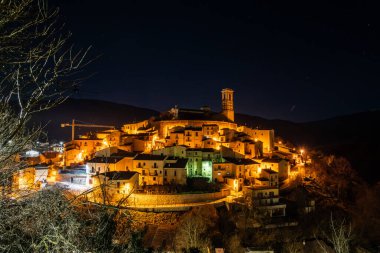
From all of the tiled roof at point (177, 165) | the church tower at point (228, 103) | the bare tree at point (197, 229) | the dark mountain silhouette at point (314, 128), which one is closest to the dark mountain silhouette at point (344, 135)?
the dark mountain silhouette at point (314, 128)

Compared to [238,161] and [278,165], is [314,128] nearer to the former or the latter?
[278,165]

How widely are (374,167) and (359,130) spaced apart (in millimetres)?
44047

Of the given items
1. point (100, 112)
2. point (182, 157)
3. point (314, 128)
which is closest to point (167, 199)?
point (182, 157)

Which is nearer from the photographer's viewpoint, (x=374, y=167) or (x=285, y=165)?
(x=285, y=165)

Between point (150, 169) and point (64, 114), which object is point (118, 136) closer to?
point (150, 169)

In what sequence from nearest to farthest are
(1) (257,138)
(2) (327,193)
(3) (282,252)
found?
(3) (282,252) → (2) (327,193) → (1) (257,138)

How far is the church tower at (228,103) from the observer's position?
171ft

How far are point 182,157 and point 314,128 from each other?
8891 centimetres

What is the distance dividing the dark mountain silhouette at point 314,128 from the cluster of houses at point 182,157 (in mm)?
14600

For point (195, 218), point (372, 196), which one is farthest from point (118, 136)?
point (372, 196)

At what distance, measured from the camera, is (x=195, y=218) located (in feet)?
73.4

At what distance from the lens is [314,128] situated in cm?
11056

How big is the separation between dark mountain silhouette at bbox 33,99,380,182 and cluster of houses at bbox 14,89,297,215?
47.9 feet

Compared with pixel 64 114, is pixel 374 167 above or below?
below
